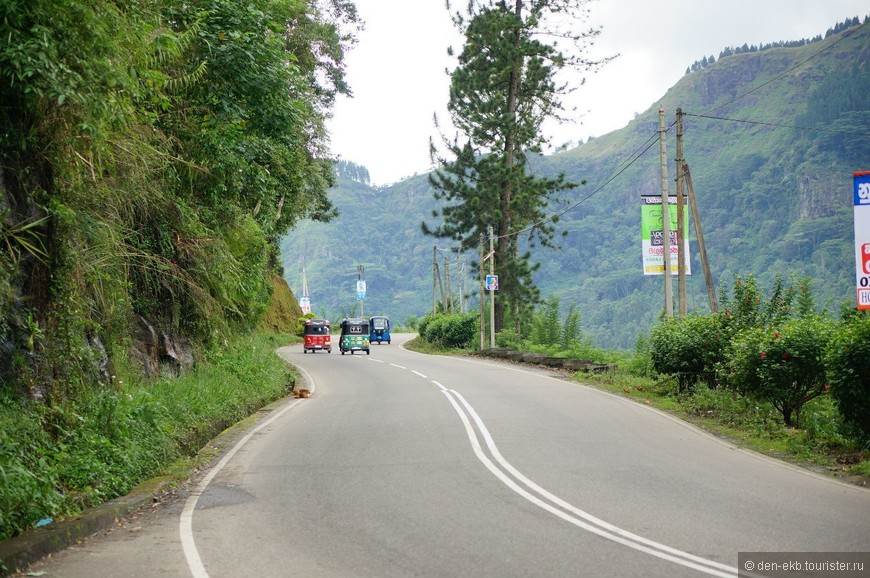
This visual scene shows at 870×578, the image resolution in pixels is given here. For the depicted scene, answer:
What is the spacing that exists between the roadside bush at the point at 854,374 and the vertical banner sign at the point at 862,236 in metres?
0.34

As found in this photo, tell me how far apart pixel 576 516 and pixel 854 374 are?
4928mm

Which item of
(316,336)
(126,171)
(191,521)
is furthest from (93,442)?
(316,336)

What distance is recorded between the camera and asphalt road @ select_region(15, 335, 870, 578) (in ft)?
21.9

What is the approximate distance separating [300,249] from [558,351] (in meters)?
144

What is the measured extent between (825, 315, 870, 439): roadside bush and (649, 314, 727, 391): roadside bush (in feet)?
21.4

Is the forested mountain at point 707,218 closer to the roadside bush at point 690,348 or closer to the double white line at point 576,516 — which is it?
the roadside bush at point 690,348

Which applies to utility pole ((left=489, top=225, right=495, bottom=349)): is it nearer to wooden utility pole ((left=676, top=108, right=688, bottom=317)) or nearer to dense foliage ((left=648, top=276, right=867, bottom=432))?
wooden utility pole ((left=676, top=108, right=688, bottom=317))

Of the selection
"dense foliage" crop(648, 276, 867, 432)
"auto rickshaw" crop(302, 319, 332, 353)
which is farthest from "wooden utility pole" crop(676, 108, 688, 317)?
"auto rickshaw" crop(302, 319, 332, 353)

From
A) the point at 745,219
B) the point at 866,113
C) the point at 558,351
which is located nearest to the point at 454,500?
the point at 558,351

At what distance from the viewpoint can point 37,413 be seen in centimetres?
921

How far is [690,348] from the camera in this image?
751 inches

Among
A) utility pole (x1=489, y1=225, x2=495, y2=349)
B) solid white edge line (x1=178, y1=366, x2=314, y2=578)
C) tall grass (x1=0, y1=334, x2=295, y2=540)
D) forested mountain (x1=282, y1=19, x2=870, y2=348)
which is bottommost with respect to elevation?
solid white edge line (x1=178, y1=366, x2=314, y2=578)

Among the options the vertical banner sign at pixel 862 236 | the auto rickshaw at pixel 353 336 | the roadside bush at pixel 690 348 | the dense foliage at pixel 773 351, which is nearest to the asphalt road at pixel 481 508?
the dense foliage at pixel 773 351

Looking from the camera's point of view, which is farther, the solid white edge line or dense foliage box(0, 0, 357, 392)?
dense foliage box(0, 0, 357, 392)
